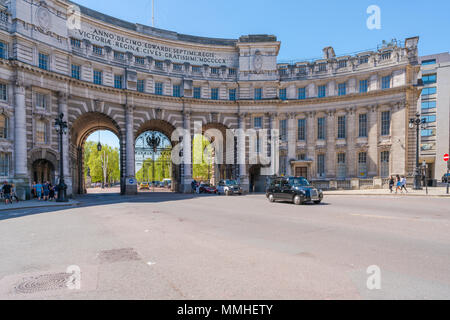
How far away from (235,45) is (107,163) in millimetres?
48367

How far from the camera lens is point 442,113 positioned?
56.7m

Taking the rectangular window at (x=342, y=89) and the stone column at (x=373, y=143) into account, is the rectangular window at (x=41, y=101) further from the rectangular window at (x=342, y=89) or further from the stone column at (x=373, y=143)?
the stone column at (x=373, y=143)

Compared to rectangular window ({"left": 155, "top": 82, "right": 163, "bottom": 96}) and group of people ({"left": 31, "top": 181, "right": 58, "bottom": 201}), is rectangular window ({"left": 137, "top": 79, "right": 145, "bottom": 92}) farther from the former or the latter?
group of people ({"left": 31, "top": 181, "right": 58, "bottom": 201})

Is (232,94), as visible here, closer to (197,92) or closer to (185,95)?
(197,92)

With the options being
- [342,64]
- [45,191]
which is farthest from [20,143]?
[342,64]

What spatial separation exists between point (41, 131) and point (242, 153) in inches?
929

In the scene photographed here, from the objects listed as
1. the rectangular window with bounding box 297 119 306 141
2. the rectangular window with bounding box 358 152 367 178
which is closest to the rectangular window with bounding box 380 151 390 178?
the rectangular window with bounding box 358 152 367 178

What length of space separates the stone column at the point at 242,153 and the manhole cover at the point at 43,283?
32185mm

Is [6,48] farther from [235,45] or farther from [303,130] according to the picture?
[303,130]

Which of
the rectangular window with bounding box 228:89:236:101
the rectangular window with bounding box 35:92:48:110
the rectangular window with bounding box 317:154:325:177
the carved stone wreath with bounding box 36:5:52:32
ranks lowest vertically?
the rectangular window with bounding box 317:154:325:177

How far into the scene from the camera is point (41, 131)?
26281 mm

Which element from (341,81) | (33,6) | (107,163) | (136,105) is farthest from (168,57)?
(107,163)

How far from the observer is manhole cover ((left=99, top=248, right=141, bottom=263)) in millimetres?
5942

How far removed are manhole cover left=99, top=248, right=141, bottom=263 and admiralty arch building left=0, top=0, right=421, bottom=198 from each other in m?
22.9
